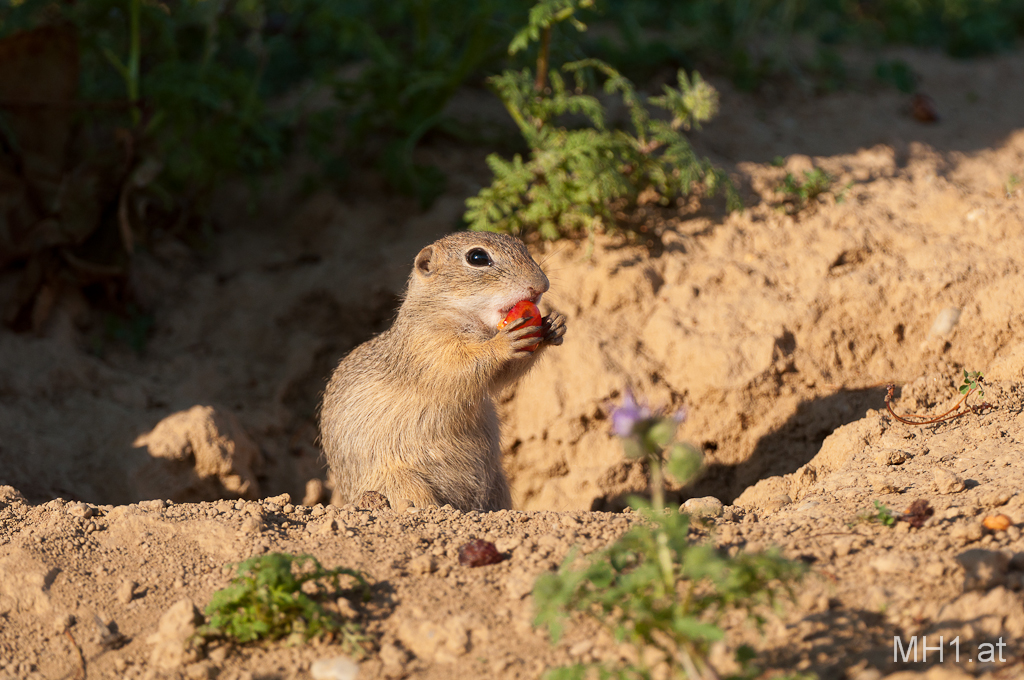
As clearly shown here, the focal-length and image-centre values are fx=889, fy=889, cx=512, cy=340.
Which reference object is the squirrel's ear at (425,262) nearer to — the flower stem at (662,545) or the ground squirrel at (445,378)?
the ground squirrel at (445,378)

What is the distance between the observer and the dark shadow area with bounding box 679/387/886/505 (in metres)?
5.20

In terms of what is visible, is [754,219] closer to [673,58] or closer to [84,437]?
[673,58]

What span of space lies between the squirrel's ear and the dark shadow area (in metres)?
2.11

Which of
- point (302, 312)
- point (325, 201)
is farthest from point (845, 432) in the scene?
point (325, 201)

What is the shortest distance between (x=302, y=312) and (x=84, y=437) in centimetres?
188

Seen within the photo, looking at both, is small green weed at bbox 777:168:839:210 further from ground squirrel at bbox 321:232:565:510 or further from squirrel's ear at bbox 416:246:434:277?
squirrel's ear at bbox 416:246:434:277

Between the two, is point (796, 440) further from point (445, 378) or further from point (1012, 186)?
point (1012, 186)

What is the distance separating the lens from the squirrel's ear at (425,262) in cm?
500

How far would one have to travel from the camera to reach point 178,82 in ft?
19.9

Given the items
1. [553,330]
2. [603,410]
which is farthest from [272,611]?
[603,410]

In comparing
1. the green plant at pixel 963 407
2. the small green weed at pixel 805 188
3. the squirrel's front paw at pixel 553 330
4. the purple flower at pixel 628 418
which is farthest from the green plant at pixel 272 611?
the small green weed at pixel 805 188

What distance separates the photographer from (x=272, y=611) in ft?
9.43

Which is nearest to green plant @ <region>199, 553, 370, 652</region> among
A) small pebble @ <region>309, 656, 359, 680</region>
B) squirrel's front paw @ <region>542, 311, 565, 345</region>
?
small pebble @ <region>309, 656, 359, 680</region>

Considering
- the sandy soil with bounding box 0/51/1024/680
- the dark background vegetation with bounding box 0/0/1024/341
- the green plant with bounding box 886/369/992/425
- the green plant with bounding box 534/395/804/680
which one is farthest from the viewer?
the dark background vegetation with bounding box 0/0/1024/341
